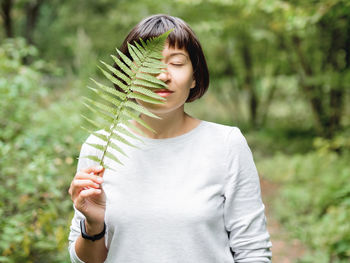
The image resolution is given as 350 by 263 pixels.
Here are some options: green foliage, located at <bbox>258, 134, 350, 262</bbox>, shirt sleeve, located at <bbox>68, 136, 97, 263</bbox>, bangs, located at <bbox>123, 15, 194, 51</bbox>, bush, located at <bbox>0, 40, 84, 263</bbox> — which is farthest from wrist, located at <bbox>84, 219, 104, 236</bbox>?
green foliage, located at <bbox>258, 134, 350, 262</bbox>

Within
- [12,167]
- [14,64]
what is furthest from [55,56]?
[12,167]

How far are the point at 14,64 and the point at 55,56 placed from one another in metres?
13.1

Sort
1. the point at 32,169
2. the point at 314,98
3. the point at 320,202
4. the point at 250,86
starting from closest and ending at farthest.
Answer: the point at 32,169
the point at 320,202
the point at 314,98
the point at 250,86

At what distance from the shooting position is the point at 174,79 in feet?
4.47

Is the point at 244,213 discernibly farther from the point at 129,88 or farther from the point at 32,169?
the point at 32,169

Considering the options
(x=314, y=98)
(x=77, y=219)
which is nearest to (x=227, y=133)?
(x=77, y=219)

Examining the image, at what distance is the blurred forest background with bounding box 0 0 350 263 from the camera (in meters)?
3.02

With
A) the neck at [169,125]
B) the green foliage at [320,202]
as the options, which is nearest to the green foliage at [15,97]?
the neck at [169,125]

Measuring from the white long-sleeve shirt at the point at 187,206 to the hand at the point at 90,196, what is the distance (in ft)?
0.34

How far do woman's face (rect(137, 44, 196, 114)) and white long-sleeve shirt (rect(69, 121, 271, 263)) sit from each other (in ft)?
0.56

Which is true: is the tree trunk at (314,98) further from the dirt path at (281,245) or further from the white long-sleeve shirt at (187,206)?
the white long-sleeve shirt at (187,206)

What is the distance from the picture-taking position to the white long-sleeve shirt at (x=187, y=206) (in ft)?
4.42

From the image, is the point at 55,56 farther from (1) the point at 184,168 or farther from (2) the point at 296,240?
(1) the point at 184,168

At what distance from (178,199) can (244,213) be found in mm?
255
